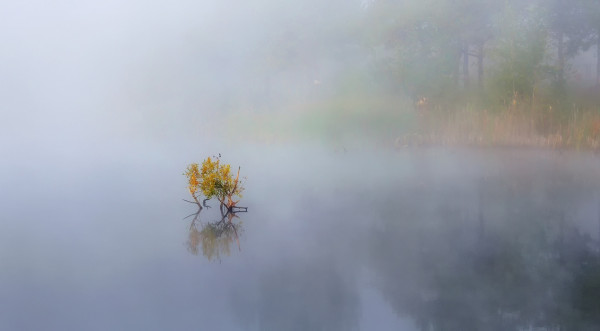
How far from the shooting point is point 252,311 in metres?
6.05

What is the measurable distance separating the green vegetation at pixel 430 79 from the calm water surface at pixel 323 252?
2.33 m

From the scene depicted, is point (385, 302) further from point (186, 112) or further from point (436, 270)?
point (186, 112)

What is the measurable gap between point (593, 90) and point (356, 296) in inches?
704

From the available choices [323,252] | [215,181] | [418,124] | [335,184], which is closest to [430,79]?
[418,124]

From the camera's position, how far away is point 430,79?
19.9m

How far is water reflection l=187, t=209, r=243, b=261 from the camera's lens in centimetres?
826

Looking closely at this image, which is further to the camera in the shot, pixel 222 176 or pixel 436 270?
pixel 222 176

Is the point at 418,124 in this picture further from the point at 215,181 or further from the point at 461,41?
the point at 215,181

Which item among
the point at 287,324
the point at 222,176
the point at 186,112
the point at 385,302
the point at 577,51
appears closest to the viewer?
the point at 287,324

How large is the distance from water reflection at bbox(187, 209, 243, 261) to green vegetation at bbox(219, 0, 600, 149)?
8462mm

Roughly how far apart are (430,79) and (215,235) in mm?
12439

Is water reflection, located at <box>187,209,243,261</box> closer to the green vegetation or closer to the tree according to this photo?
the tree

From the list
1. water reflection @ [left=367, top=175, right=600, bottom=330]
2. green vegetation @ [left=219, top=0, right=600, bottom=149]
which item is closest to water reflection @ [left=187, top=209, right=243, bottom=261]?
water reflection @ [left=367, top=175, right=600, bottom=330]

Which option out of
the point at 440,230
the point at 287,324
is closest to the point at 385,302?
the point at 287,324
